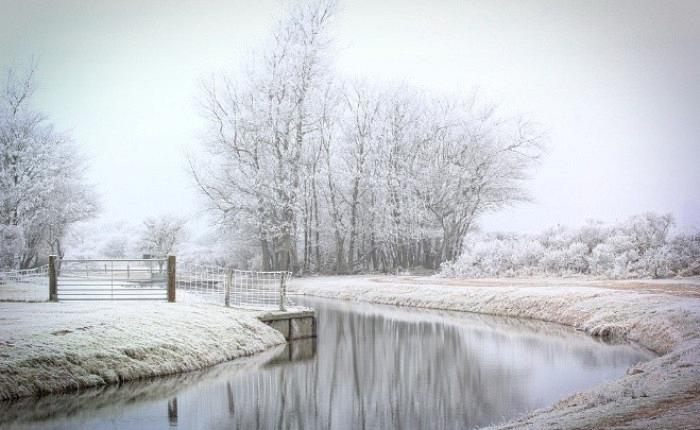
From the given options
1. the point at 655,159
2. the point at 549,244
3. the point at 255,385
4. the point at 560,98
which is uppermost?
the point at 560,98

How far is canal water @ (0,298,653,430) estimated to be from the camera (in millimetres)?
6520

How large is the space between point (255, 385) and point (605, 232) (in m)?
13.1

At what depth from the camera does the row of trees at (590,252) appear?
1535 cm

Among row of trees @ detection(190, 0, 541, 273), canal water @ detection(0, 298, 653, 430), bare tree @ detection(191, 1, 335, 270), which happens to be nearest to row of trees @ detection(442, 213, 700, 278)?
row of trees @ detection(190, 0, 541, 273)

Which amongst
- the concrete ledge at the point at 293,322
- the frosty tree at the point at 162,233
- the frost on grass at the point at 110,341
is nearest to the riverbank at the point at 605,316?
the frost on grass at the point at 110,341

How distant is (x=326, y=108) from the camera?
79.9 ft

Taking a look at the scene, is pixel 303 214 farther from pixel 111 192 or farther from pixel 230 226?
pixel 111 192

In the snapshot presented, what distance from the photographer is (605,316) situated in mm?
11953

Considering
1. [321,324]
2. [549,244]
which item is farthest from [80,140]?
[549,244]

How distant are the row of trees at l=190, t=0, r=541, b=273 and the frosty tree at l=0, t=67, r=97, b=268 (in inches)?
221

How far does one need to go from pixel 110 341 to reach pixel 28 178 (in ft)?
29.8

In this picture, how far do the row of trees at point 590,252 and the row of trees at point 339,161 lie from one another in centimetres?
228

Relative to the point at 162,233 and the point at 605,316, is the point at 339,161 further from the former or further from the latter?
the point at 605,316

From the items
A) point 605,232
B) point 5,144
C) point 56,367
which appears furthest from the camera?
point 605,232
